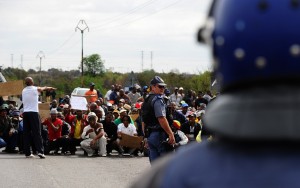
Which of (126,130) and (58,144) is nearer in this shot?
(126,130)

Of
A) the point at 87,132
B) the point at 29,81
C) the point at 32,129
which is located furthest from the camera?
the point at 87,132

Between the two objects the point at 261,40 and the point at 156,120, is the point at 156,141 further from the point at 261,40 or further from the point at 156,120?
the point at 261,40

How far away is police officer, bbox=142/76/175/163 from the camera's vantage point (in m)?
10.9

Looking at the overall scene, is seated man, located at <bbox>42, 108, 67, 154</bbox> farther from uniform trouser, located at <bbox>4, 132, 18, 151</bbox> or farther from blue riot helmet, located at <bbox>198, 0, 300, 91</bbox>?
blue riot helmet, located at <bbox>198, 0, 300, 91</bbox>

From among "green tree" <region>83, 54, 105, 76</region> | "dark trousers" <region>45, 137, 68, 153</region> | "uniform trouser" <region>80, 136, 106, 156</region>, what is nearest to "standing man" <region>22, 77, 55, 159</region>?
"uniform trouser" <region>80, 136, 106, 156</region>

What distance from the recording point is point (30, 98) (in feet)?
60.2

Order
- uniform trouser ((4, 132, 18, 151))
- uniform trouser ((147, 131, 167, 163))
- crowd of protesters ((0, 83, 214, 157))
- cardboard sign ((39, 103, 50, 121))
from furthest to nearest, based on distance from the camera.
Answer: cardboard sign ((39, 103, 50, 121)) → uniform trouser ((4, 132, 18, 151)) → crowd of protesters ((0, 83, 214, 157)) → uniform trouser ((147, 131, 167, 163))

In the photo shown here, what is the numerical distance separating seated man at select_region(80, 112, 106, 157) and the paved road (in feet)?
0.96

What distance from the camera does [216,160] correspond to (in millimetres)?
1955

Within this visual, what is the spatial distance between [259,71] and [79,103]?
23.9 meters

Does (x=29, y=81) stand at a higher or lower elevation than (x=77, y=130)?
higher

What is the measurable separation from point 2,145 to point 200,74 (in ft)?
111

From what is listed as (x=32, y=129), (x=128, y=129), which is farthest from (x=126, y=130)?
(x=32, y=129)

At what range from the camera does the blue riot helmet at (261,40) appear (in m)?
1.94
